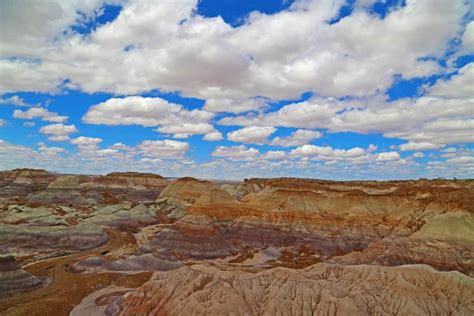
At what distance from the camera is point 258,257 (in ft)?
211

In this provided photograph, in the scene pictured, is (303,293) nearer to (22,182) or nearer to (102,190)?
(102,190)

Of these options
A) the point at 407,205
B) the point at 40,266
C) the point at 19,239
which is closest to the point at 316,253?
the point at 407,205

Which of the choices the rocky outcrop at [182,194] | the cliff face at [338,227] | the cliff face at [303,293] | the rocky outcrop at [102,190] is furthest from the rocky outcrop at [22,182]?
the cliff face at [303,293]

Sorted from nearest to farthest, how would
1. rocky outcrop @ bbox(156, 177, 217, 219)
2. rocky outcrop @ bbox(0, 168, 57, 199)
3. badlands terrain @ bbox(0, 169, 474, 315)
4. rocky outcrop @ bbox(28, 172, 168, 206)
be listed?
1. badlands terrain @ bbox(0, 169, 474, 315)
2. rocky outcrop @ bbox(156, 177, 217, 219)
3. rocky outcrop @ bbox(28, 172, 168, 206)
4. rocky outcrop @ bbox(0, 168, 57, 199)

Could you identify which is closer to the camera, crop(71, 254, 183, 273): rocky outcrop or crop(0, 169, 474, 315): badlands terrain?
crop(0, 169, 474, 315): badlands terrain

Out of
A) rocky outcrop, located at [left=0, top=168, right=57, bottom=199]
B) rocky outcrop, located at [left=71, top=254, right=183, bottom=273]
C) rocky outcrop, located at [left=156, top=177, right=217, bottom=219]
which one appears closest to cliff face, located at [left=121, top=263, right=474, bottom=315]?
rocky outcrop, located at [left=71, top=254, right=183, bottom=273]

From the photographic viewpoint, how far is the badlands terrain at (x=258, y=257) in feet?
107

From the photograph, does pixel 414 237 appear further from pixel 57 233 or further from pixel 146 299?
pixel 57 233

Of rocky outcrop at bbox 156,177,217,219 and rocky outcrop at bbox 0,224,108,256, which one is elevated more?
rocky outcrop at bbox 156,177,217,219

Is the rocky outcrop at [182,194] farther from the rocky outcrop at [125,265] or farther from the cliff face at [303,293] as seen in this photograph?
the cliff face at [303,293]

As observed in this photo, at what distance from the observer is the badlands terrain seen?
32531 mm

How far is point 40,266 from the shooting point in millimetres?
52062

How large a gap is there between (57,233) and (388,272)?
5740 cm

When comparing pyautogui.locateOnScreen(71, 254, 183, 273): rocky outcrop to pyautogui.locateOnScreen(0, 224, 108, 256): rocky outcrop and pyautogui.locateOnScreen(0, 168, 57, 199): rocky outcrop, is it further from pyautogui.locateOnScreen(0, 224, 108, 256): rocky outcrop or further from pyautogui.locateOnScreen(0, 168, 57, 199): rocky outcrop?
pyautogui.locateOnScreen(0, 168, 57, 199): rocky outcrop
